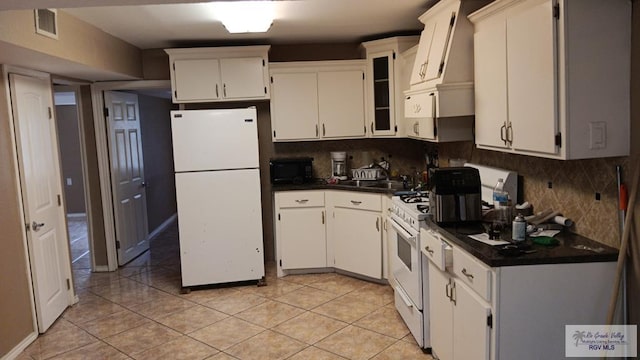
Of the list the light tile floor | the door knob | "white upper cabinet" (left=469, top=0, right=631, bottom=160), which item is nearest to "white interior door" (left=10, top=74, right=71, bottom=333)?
the door knob

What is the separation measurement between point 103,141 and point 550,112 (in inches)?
183

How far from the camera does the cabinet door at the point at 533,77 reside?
2215mm

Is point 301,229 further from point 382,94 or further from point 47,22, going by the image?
point 47,22

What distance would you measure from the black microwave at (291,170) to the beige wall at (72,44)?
5.71 ft

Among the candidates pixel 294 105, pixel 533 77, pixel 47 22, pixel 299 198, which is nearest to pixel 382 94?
pixel 294 105

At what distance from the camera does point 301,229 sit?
496cm

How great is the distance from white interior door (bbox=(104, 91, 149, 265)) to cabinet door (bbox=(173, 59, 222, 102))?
3.76ft

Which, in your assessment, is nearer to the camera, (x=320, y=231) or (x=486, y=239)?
(x=486, y=239)

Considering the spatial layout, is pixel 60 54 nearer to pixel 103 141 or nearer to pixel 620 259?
pixel 103 141

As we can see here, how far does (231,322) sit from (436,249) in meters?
1.96

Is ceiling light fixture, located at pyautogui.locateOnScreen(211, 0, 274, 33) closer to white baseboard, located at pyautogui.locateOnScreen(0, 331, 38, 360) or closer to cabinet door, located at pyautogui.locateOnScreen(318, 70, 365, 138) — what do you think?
cabinet door, located at pyautogui.locateOnScreen(318, 70, 365, 138)

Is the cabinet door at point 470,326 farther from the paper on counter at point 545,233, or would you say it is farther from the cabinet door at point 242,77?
the cabinet door at point 242,77

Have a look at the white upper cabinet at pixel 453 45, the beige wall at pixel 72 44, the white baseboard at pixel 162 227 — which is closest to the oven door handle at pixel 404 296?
the white upper cabinet at pixel 453 45

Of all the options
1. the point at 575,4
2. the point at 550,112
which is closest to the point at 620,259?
the point at 550,112
